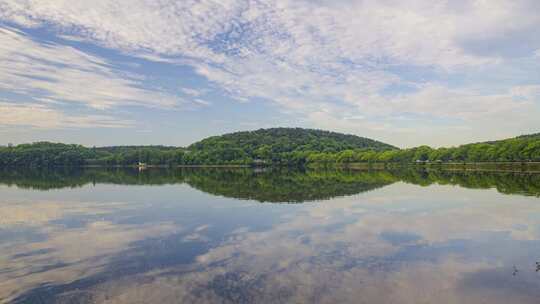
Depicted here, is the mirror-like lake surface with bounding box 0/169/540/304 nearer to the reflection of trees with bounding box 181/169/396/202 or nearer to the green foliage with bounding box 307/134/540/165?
the reflection of trees with bounding box 181/169/396/202

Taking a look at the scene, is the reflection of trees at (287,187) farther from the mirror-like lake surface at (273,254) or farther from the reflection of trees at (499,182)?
the mirror-like lake surface at (273,254)

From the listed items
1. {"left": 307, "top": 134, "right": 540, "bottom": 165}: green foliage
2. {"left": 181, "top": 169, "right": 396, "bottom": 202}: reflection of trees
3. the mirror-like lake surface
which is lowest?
the mirror-like lake surface

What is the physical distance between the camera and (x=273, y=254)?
15992 millimetres

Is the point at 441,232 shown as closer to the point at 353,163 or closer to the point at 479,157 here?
the point at 479,157

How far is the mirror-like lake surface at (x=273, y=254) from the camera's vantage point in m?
11.5

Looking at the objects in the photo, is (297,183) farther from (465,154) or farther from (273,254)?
(465,154)

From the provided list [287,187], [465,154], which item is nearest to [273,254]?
[287,187]

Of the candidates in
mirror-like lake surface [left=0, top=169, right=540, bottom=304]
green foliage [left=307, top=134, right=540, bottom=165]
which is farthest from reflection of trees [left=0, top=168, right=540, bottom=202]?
green foliage [left=307, top=134, right=540, bottom=165]

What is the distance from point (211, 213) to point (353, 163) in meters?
Result: 165

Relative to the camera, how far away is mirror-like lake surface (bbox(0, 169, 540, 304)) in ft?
37.6

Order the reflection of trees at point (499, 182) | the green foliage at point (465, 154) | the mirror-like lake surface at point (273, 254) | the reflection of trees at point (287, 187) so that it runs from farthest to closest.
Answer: the green foliage at point (465, 154) → the reflection of trees at point (499, 182) → the reflection of trees at point (287, 187) → the mirror-like lake surface at point (273, 254)

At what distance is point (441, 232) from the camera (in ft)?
67.5

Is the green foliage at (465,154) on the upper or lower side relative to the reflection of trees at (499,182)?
upper

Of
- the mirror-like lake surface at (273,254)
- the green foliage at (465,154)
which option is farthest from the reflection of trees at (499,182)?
the green foliage at (465,154)
